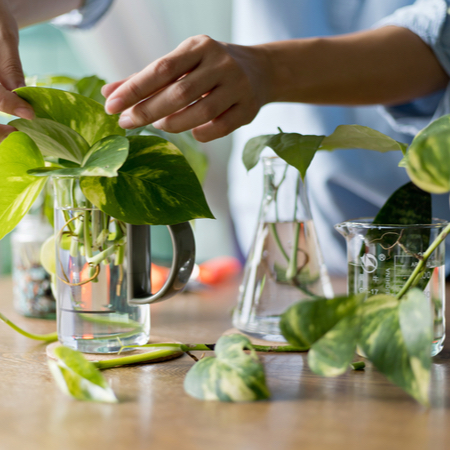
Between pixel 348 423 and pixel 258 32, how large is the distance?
37.0 inches

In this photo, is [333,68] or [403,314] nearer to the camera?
[403,314]

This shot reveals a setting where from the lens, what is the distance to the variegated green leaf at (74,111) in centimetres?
38

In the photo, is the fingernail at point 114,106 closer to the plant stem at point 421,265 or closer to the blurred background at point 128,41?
the plant stem at point 421,265

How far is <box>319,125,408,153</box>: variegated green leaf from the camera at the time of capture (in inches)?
16.6

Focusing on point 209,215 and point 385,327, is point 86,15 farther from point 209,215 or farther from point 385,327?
point 385,327

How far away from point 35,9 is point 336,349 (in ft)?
2.24

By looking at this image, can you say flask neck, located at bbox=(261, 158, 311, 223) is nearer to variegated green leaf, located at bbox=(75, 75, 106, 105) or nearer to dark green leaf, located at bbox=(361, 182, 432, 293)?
dark green leaf, located at bbox=(361, 182, 432, 293)

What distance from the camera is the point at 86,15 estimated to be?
0.91 metres

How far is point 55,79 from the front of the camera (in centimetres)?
62

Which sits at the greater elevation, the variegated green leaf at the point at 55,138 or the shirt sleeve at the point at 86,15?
the shirt sleeve at the point at 86,15

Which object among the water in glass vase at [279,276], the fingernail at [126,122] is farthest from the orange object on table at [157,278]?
the fingernail at [126,122]

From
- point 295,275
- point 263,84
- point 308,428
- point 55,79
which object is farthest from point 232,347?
point 55,79

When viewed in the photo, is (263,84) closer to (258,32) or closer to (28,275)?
(28,275)

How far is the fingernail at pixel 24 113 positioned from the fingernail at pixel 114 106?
2.4 inches
